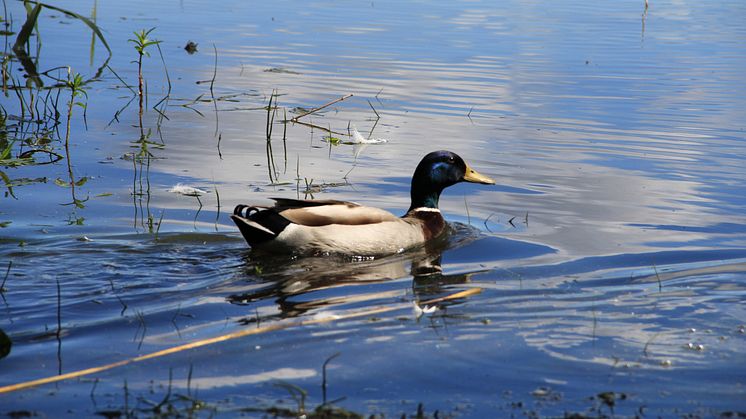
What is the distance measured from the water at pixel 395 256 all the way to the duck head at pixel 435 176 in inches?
13.9

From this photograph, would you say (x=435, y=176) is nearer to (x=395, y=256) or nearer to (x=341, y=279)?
(x=395, y=256)

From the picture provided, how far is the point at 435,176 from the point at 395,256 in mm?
1118

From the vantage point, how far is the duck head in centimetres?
873

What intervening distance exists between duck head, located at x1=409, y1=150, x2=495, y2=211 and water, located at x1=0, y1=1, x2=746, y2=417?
1.16ft

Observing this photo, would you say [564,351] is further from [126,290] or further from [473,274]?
[126,290]

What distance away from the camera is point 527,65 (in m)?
16.5

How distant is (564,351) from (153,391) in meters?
2.01

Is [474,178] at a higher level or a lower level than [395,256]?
higher

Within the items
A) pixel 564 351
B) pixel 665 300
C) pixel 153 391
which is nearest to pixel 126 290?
pixel 153 391

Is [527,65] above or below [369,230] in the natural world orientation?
above

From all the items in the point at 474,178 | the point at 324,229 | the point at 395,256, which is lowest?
the point at 395,256

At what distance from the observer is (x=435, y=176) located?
8.84 metres

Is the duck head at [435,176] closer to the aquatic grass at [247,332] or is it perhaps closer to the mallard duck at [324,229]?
the mallard duck at [324,229]

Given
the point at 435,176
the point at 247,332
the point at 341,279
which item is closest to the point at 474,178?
the point at 435,176
